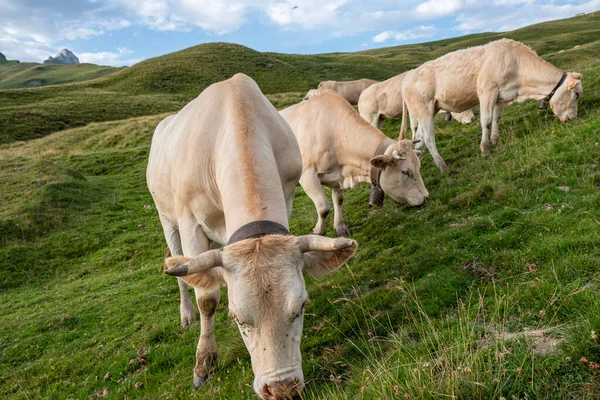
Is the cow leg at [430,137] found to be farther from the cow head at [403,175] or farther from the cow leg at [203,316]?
the cow leg at [203,316]

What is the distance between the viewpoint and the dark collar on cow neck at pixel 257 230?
3754 millimetres

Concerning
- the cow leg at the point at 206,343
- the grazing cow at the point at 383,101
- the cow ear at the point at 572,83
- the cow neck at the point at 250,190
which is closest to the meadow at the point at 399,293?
the cow leg at the point at 206,343

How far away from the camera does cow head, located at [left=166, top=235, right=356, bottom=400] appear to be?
346 centimetres

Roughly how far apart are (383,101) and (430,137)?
5.11 m

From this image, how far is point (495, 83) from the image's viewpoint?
36.0 ft

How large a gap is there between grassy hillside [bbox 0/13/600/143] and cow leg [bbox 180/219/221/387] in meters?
45.7

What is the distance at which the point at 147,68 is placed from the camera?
272ft

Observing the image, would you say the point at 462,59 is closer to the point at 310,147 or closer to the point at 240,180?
the point at 310,147

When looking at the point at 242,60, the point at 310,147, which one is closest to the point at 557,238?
the point at 310,147

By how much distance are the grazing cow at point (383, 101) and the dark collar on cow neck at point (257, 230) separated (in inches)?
514

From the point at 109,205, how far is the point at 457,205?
16509mm

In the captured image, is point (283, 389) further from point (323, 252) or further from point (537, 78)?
point (537, 78)

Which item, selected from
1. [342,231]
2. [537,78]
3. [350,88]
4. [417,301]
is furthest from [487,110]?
[350,88]

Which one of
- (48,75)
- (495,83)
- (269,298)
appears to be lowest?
(269,298)
